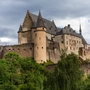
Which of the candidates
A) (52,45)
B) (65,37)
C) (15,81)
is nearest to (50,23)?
(65,37)

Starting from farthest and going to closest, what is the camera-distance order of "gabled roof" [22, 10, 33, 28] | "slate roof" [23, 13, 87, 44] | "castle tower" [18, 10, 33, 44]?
"slate roof" [23, 13, 87, 44]
"gabled roof" [22, 10, 33, 28]
"castle tower" [18, 10, 33, 44]

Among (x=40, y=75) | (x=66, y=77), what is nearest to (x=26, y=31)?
(x=40, y=75)

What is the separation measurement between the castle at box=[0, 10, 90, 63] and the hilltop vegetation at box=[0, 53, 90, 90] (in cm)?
336

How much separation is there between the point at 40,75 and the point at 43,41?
11695 mm

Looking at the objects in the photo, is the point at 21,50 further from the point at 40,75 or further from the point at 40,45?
the point at 40,75

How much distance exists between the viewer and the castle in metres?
70.0

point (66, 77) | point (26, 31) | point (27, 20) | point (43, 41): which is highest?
point (27, 20)

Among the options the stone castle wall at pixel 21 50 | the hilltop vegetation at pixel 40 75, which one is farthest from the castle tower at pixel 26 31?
the hilltop vegetation at pixel 40 75

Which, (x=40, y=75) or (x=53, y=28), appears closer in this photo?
(x=40, y=75)

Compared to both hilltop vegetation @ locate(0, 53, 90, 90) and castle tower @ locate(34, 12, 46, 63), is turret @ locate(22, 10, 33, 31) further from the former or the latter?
hilltop vegetation @ locate(0, 53, 90, 90)

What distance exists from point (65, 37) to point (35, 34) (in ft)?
40.9

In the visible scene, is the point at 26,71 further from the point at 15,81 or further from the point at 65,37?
the point at 65,37

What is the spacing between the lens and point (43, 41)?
7000 cm

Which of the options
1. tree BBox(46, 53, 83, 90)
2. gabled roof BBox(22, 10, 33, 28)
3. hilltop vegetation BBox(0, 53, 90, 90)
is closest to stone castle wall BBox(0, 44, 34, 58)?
hilltop vegetation BBox(0, 53, 90, 90)
